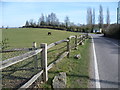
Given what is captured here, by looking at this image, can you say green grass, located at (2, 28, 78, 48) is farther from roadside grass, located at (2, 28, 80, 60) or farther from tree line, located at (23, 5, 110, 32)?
tree line, located at (23, 5, 110, 32)

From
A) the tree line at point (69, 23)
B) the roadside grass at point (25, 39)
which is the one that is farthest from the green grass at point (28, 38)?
the tree line at point (69, 23)

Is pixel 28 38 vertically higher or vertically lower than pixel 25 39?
higher

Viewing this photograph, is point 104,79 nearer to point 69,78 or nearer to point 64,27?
point 69,78

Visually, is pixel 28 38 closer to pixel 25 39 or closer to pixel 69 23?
pixel 25 39

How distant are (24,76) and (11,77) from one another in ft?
1.60

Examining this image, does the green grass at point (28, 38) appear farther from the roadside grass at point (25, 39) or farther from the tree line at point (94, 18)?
the tree line at point (94, 18)

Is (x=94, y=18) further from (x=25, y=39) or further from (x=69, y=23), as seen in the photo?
(x=25, y=39)

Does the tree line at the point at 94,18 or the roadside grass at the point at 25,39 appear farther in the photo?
the tree line at the point at 94,18

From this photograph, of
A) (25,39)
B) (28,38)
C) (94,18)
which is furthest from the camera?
(94,18)

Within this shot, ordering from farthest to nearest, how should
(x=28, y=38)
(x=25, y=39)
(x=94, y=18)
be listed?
(x=94, y=18)
(x=28, y=38)
(x=25, y=39)

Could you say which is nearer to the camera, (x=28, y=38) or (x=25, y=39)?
(x=25, y=39)

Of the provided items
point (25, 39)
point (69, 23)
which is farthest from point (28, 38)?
point (69, 23)

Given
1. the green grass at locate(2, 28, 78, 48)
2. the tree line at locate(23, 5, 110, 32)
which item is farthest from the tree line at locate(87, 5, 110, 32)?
the green grass at locate(2, 28, 78, 48)

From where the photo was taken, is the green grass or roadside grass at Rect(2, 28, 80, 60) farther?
the green grass
